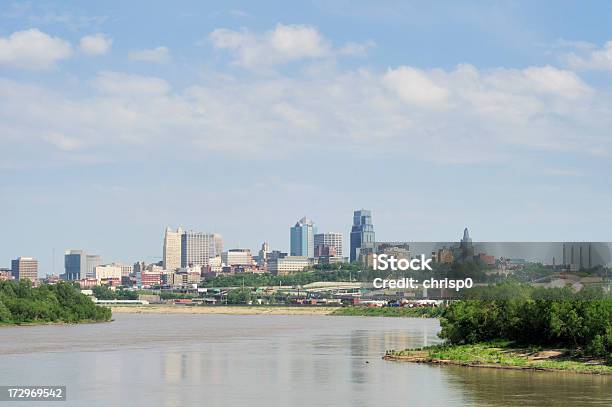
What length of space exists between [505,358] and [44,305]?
337 feet

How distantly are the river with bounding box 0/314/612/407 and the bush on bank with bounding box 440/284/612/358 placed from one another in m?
4.79

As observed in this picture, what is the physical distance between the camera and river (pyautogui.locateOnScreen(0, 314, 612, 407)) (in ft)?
178

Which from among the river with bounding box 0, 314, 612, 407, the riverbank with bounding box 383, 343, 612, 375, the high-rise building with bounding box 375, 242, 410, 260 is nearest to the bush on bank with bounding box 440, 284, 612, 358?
the riverbank with bounding box 383, 343, 612, 375

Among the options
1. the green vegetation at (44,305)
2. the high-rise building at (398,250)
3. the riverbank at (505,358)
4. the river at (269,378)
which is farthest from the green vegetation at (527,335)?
the green vegetation at (44,305)

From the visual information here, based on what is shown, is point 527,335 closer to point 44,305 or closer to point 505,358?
point 505,358

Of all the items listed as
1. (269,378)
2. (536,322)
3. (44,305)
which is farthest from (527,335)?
(44,305)

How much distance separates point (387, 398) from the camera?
54.7 m

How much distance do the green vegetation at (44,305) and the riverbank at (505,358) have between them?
87.6m

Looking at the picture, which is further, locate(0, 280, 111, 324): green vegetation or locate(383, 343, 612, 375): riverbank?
locate(0, 280, 111, 324): green vegetation

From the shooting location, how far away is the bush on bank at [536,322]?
6619 cm

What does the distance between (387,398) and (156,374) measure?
20046 millimetres

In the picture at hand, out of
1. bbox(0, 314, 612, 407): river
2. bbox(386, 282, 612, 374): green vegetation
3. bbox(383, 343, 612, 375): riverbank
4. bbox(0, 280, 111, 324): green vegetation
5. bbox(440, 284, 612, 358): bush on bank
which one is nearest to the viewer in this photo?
bbox(0, 314, 612, 407): river

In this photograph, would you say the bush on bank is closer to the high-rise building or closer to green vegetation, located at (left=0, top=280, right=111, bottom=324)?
the high-rise building

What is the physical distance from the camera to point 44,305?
156 metres
